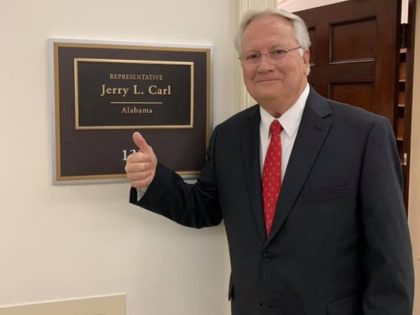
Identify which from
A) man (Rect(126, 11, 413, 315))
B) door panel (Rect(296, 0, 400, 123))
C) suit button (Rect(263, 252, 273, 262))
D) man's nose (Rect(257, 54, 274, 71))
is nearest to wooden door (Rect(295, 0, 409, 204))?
door panel (Rect(296, 0, 400, 123))

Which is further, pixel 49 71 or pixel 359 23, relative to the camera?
pixel 359 23

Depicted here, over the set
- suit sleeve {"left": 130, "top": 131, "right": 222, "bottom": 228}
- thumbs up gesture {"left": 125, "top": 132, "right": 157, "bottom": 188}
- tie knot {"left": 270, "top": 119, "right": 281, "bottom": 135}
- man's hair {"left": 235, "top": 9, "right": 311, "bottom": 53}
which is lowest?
suit sleeve {"left": 130, "top": 131, "right": 222, "bottom": 228}

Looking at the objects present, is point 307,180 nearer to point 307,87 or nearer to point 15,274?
point 307,87

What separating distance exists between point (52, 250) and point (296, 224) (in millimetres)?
624

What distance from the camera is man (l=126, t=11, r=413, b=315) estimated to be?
3.71 feet

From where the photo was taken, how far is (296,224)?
1138 mm

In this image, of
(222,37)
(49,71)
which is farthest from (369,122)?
(49,71)

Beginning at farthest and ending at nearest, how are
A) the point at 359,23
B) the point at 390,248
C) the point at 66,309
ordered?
1. the point at 359,23
2. the point at 66,309
3. the point at 390,248

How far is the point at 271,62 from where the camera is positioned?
3.86 ft

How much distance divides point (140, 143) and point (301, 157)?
0.40 meters

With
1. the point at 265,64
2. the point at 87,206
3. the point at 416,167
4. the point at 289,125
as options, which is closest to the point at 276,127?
the point at 289,125

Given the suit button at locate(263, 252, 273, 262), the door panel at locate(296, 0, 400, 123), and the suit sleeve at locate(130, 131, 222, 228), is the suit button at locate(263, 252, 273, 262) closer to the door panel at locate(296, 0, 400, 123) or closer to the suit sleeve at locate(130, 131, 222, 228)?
the suit sleeve at locate(130, 131, 222, 228)

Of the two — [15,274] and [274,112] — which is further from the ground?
[274,112]

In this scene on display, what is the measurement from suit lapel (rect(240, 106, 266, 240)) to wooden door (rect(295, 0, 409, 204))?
128 cm
